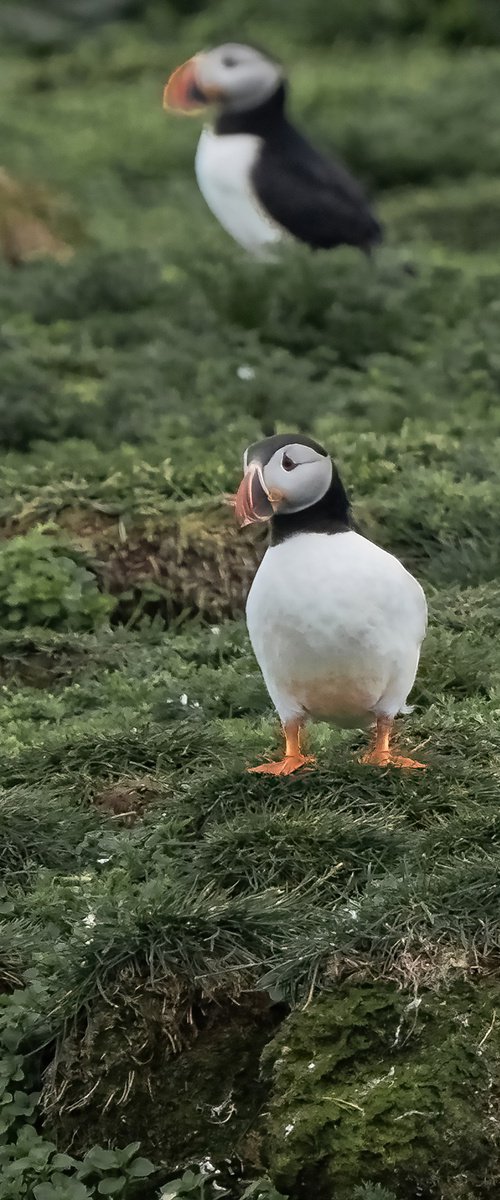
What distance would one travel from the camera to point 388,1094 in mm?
3766

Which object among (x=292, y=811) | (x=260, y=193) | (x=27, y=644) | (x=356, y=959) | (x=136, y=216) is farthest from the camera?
(x=136, y=216)

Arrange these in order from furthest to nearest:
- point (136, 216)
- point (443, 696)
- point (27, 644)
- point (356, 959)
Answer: point (136, 216) < point (27, 644) < point (443, 696) < point (356, 959)

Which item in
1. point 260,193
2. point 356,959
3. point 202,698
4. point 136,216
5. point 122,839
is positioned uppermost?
point 356,959

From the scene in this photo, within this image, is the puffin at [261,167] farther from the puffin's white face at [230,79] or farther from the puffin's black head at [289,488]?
the puffin's black head at [289,488]

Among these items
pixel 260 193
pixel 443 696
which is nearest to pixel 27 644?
pixel 443 696

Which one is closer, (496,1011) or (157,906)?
(496,1011)

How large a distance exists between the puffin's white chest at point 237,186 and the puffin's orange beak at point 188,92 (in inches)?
8.3

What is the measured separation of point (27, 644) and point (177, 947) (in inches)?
89.3

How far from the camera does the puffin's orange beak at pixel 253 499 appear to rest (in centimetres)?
428

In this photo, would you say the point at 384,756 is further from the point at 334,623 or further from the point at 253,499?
the point at 253,499

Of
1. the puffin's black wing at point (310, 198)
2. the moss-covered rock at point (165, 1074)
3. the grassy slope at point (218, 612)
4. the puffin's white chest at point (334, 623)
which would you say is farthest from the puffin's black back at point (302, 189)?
the moss-covered rock at point (165, 1074)

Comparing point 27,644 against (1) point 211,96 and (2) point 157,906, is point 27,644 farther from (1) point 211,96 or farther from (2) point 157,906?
(1) point 211,96

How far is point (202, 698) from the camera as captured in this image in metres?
5.53

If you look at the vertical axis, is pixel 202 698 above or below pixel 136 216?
above
